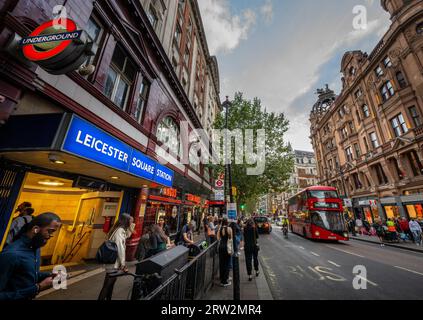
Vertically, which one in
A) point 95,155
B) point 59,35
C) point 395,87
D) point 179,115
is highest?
point 395,87

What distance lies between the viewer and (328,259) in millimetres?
9516

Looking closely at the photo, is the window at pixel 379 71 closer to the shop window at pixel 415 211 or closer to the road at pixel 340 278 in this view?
the shop window at pixel 415 211

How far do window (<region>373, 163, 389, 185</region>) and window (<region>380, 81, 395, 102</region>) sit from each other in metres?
8.30

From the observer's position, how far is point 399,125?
65.5ft

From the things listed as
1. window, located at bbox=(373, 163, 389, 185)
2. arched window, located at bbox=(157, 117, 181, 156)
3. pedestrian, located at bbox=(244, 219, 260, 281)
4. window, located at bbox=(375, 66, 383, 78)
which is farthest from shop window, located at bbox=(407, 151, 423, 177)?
arched window, located at bbox=(157, 117, 181, 156)

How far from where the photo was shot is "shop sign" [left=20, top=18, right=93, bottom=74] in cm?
385

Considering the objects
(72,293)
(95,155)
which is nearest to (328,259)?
(72,293)

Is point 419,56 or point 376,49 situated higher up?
point 376,49

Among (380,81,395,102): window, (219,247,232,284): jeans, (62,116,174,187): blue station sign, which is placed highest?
(380,81,395,102): window

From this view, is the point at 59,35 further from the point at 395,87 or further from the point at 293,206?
the point at 395,87

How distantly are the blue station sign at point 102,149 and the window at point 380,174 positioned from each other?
2853 centimetres

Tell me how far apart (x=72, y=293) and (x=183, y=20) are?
21.1 meters

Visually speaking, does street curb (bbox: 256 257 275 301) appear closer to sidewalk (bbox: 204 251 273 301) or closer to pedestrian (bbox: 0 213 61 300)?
sidewalk (bbox: 204 251 273 301)

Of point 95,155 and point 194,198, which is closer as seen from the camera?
point 95,155
